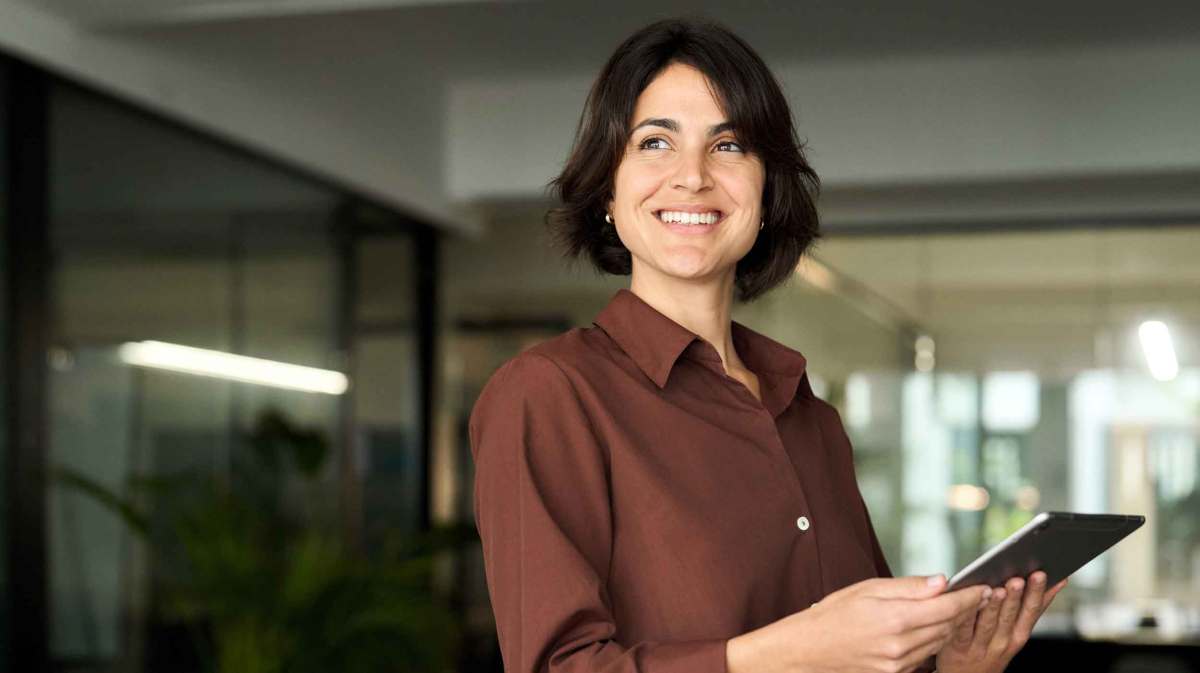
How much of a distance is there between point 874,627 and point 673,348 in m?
0.37

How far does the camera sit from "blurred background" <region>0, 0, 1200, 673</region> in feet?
13.9

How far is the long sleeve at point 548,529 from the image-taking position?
1146 mm

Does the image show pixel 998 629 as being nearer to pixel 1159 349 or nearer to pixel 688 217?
pixel 688 217

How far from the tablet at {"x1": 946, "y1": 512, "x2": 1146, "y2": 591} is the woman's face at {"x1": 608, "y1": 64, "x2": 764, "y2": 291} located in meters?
0.38

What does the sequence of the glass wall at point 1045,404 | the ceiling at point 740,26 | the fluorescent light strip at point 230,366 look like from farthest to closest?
the glass wall at point 1045,404 → the ceiling at point 740,26 → the fluorescent light strip at point 230,366

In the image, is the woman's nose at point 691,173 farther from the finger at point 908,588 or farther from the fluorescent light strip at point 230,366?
the fluorescent light strip at point 230,366

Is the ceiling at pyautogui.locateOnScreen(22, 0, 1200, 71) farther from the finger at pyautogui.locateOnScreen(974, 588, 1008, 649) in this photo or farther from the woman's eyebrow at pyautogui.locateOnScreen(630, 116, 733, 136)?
the finger at pyautogui.locateOnScreen(974, 588, 1008, 649)

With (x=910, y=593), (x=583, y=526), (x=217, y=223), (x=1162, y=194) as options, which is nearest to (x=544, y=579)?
(x=583, y=526)

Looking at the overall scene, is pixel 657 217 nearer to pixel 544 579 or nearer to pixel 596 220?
pixel 596 220

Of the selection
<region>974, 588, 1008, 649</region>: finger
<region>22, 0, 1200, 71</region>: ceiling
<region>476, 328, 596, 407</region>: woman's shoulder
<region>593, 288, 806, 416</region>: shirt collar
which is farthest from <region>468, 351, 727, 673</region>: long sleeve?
<region>22, 0, 1200, 71</region>: ceiling

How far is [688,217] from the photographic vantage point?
1.33 m

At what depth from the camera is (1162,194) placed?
6.79m

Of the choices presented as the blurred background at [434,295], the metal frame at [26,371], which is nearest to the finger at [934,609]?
the blurred background at [434,295]

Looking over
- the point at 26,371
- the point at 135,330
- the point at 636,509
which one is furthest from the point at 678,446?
the point at 135,330
